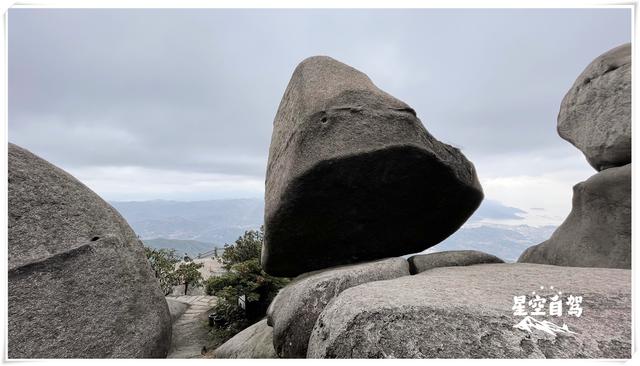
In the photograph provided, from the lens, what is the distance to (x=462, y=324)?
3.26 meters

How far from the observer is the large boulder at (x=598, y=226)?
20.2 feet

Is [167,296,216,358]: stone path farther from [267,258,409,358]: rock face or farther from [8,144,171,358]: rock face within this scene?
[267,258,409,358]: rock face

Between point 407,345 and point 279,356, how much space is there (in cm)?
320

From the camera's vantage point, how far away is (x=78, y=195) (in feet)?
19.8

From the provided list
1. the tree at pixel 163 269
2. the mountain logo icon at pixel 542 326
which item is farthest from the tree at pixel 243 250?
the mountain logo icon at pixel 542 326

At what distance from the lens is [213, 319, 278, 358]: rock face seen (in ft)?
21.3

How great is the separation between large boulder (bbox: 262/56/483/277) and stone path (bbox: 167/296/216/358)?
472 centimetres

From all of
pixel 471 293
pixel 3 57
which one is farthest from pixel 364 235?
pixel 3 57

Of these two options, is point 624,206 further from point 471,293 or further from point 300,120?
point 300,120

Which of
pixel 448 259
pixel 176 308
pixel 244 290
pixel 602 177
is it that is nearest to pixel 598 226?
pixel 602 177

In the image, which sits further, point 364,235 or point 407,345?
point 364,235

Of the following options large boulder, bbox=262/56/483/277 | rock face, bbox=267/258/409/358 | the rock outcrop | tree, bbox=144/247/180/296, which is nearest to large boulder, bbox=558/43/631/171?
the rock outcrop

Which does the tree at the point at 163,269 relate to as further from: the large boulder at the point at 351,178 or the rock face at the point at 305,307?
the rock face at the point at 305,307

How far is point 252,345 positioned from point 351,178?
14.2 ft
